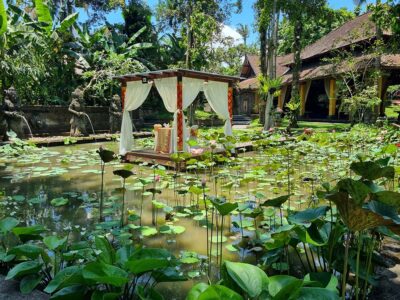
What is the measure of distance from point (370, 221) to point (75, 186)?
504 centimetres

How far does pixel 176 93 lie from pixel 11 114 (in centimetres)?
601

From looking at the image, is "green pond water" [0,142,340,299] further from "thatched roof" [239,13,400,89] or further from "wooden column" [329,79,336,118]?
"wooden column" [329,79,336,118]

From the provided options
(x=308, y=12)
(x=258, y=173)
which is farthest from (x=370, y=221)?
(x=308, y=12)

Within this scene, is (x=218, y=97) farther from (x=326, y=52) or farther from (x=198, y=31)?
(x=326, y=52)

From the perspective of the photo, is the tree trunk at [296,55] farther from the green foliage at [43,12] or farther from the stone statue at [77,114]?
the green foliage at [43,12]

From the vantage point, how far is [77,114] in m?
12.8

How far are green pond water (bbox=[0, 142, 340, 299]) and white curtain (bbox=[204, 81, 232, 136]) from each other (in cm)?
201

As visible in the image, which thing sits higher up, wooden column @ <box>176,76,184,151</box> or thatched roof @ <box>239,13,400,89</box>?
thatched roof @ <box>239,13,400,89</box>

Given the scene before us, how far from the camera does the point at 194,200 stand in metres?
4.63

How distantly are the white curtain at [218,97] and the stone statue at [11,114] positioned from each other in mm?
6112

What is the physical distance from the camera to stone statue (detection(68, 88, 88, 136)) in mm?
12822

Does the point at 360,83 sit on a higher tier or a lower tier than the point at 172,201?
higher

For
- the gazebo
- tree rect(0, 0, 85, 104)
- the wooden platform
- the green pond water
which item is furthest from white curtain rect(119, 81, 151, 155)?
tree rect(0, 0, 85, 104)

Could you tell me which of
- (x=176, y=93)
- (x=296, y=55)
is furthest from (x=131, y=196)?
(x=296, y=55)
